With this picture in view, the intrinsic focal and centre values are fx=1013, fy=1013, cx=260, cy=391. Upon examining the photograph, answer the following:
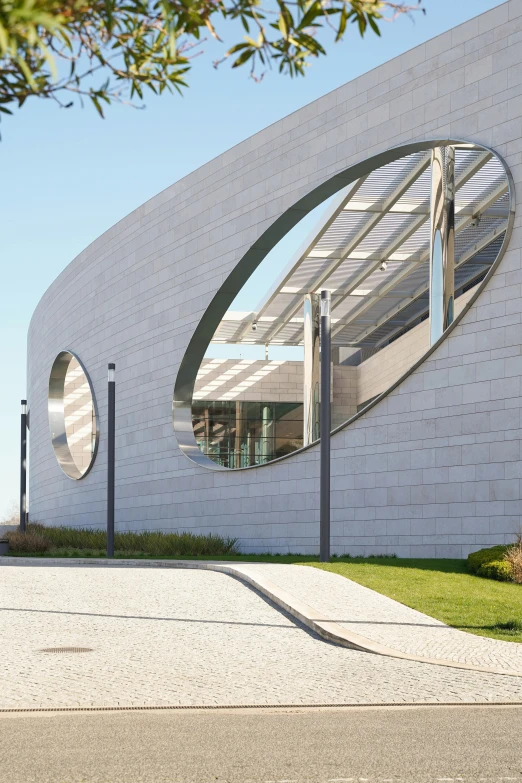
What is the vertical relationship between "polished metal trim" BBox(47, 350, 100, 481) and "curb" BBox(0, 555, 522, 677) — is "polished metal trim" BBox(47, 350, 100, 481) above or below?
above

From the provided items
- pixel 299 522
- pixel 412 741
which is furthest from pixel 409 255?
pixel 412 741

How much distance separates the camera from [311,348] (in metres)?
33.5

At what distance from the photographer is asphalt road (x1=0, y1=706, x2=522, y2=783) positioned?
5.59 meters

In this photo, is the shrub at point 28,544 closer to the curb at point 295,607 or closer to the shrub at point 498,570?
the curb at point 295,607

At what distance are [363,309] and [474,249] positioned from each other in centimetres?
737

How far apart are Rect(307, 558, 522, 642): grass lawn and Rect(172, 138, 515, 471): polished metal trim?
4.68 meters

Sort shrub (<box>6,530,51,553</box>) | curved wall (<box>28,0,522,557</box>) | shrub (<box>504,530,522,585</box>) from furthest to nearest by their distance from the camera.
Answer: shrub (<box>6,530,51,553</box>) → curved wall (<box>28,0,522,557</box>) → shrub (<box>504,530,522,585</box>)

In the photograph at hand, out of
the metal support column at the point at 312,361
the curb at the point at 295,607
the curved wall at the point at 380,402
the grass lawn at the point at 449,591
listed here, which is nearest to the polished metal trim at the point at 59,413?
the curved wall at the point at 380,402

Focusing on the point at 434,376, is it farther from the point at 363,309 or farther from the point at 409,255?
the point at 363,309

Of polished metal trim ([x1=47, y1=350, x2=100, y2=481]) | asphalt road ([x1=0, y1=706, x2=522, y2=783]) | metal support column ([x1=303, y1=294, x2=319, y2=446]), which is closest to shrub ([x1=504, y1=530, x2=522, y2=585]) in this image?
asphalt road ([x1=0, y1=706, x2=522, y2=783])

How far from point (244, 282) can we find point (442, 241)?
6788 mm

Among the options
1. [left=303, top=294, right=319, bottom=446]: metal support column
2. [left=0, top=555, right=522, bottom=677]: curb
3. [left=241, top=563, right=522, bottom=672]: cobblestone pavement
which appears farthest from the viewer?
[left=303, top=294, right=319, bottom=446]: metal support column

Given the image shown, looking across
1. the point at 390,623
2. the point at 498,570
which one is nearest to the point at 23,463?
the point at 498,570

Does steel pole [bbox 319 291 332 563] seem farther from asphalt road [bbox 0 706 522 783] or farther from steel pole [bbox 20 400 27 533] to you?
steel pole [bbox 20 400 27 533]
